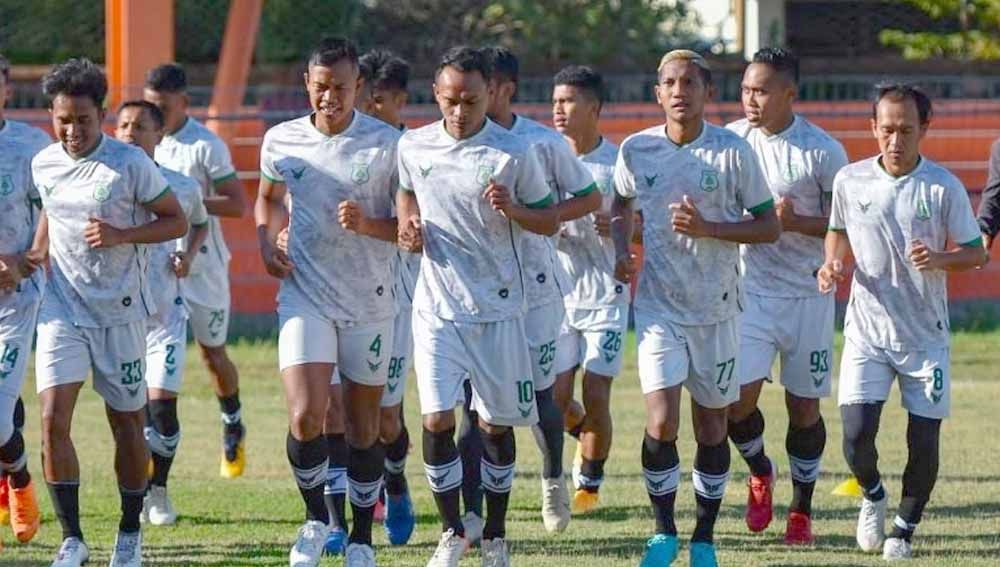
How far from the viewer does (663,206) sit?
889 cm

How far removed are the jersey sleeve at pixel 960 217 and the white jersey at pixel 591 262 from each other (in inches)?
89.0

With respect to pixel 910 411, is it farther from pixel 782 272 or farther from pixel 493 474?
pixel 493 474

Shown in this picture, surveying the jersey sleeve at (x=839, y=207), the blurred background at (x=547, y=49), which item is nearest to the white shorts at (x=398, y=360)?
the jersey sleeve at (x=839, y=207)

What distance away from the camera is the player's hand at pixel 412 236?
857 cm

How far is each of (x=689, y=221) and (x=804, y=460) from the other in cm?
203

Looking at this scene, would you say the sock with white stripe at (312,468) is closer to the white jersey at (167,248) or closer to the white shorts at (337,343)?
the white shorts at (337,343)

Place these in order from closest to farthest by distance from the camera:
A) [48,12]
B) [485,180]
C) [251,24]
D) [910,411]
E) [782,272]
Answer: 1. [485,180]
2. [910,411]
3. [782,272]
4. [251,24]
5. [48,12]

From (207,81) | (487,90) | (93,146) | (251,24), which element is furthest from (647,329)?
(207,81)

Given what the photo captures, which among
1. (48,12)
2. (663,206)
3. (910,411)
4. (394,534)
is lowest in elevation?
(394,534)

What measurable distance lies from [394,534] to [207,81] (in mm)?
15552

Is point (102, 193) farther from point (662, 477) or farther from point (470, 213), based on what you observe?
point (662, 477)

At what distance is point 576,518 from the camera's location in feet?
35.3

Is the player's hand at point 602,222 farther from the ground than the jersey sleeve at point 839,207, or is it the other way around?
the jersey sleeve at point 839,207

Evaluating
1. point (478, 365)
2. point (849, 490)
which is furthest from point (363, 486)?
point (849, 490)
